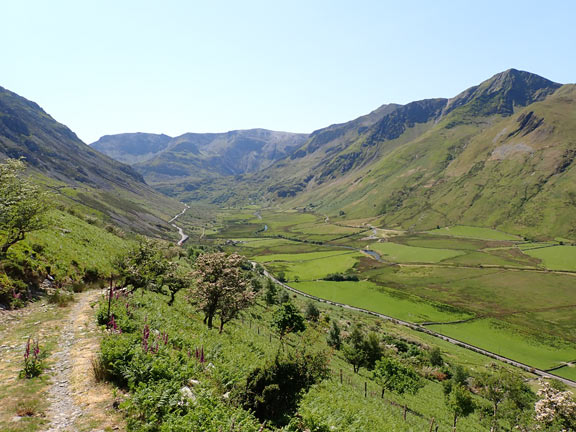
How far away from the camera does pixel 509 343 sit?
9388cm

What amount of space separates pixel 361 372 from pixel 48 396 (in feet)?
158

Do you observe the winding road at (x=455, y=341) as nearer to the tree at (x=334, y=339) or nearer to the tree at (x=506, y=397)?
the tree at (x=506, y=397)

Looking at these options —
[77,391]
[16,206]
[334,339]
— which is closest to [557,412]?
[334,339]

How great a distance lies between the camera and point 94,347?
1716 cm

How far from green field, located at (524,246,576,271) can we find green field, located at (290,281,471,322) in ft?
331

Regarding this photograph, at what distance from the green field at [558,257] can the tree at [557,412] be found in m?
173

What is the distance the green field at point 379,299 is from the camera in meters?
114

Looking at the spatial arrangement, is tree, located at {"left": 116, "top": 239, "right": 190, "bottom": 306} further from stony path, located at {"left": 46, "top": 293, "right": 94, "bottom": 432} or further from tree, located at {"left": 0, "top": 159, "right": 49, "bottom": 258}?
stony path, located at {"left": 46, "top": 293, "right": 94, "bottom": 432}

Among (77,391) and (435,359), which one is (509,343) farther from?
(77,391)

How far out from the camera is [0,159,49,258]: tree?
2520 cm

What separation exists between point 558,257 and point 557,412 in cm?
19849

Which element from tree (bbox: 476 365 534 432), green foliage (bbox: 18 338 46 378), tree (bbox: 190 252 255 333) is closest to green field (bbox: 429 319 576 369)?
tree (bbox: 476 365 534 432)

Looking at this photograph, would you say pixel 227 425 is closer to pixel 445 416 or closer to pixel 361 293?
pixel 445 416

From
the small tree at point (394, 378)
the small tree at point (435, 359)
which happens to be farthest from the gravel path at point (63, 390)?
the small tree at point (435, 359)
